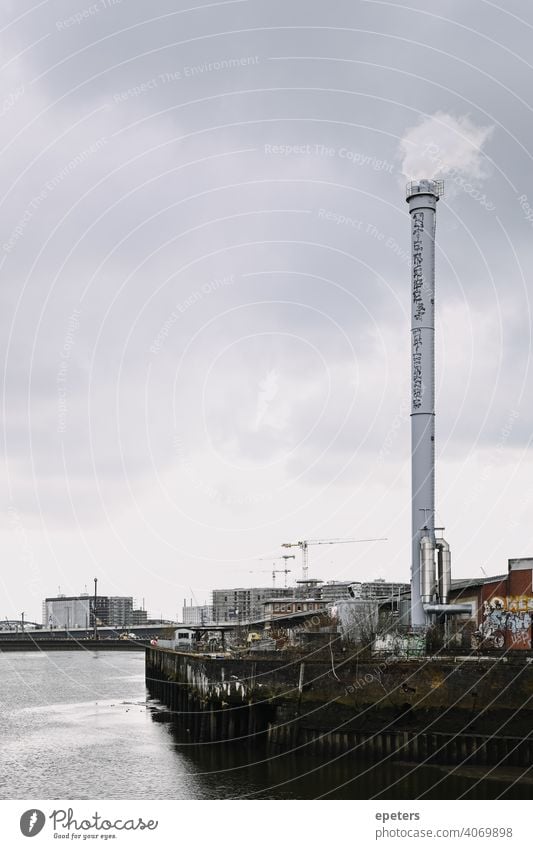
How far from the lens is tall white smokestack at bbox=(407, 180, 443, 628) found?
70.6m

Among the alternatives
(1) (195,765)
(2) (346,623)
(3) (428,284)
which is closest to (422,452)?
(3) (428,284)

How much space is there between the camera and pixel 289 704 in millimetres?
55750

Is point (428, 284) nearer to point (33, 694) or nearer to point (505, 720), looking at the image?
point (505, 720)

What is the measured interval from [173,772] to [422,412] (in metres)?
33.1

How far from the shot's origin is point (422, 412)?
7131 cm

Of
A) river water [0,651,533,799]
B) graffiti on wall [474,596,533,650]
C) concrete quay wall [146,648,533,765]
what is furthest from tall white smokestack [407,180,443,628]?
river water [0,651,533,799]

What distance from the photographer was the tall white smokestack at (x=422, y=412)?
232 feet

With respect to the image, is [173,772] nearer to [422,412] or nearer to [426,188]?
[422,412]

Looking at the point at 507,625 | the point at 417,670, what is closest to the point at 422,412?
the point at 507,625

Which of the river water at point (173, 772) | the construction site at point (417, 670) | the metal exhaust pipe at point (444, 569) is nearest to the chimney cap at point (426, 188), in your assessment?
the construction site at point (417, 670)

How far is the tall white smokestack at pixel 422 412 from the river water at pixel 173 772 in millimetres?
21388

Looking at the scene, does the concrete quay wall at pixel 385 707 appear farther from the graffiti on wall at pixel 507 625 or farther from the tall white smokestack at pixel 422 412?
the tall white smokestack at pixel 422 412

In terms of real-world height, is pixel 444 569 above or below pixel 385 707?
above
